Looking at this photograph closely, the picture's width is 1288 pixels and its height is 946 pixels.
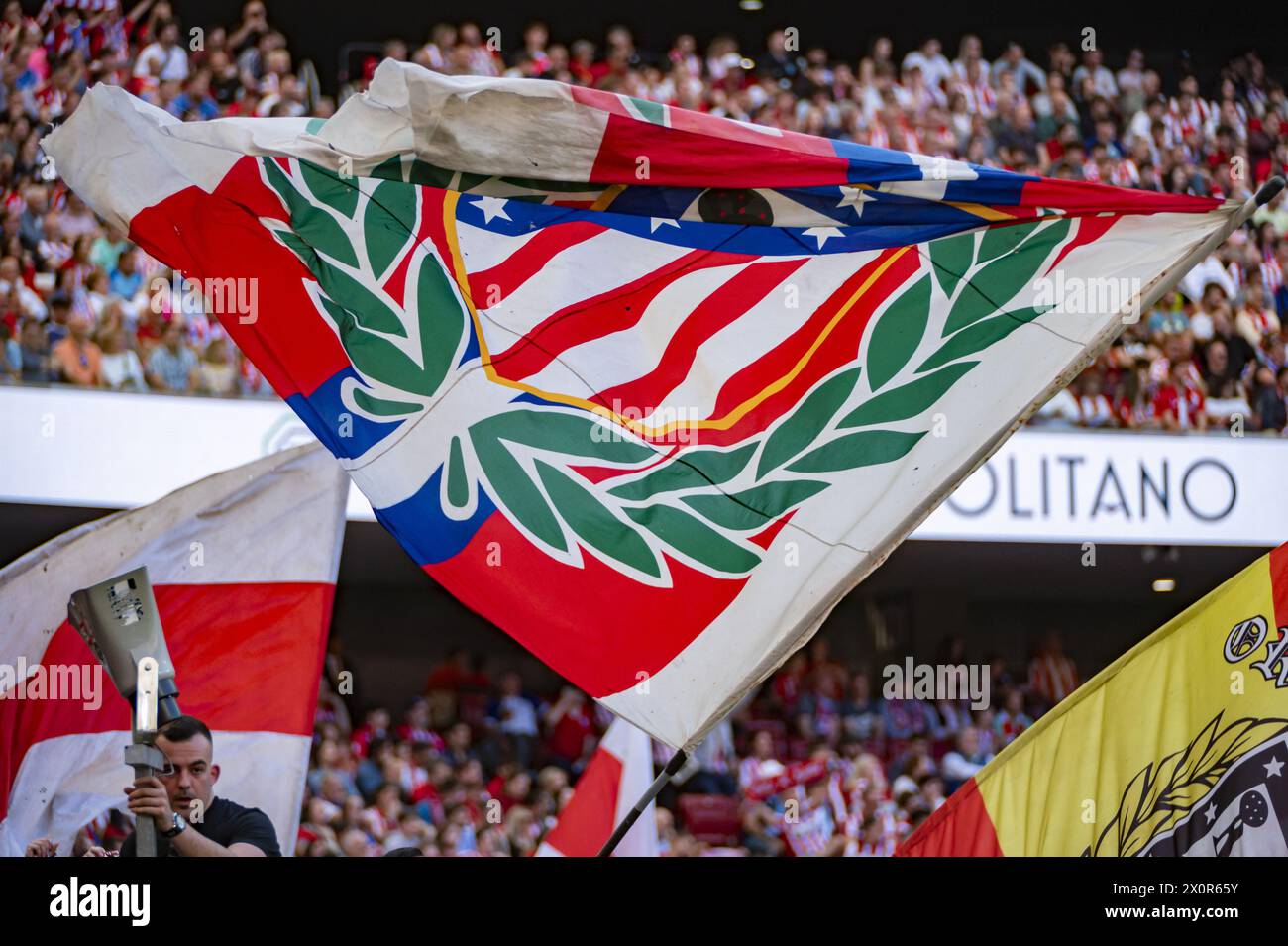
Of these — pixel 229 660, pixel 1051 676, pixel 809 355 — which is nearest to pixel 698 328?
pixel 809 355

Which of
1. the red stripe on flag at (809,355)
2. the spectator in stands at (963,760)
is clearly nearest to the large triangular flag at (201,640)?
the red stripe on flag at (809,355)

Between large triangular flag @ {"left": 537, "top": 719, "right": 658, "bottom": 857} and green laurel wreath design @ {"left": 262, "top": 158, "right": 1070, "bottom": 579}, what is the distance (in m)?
2.33

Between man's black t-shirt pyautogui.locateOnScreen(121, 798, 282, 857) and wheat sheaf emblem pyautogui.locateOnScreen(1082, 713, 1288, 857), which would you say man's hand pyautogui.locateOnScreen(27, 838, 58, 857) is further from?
wheat sheaf emblem pyautogui.locateOnScreen(1082, 713, 1288, 857)

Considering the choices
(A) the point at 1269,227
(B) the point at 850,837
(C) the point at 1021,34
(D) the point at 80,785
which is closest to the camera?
(D) the point at 80,785

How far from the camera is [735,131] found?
402cm

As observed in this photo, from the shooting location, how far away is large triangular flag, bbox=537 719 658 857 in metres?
5.95

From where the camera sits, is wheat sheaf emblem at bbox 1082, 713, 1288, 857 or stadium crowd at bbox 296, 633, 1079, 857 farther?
stadium crowd at bbox 296, 633, 1079, 857

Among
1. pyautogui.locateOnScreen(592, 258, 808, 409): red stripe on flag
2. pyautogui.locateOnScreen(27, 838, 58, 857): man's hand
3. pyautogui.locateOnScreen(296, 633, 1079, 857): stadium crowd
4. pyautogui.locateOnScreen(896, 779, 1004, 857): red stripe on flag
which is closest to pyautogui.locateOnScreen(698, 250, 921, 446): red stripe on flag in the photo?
pyautogui.locateOnScreen(592, 258, 808, 409): red stripe on flag

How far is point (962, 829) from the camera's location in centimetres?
413

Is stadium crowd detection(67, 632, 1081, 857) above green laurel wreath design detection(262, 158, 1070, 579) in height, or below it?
below

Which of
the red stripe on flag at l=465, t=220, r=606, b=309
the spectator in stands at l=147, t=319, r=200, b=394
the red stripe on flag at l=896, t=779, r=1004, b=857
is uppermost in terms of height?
the spectator in stands at l=147, t=319, r=200, b=394
